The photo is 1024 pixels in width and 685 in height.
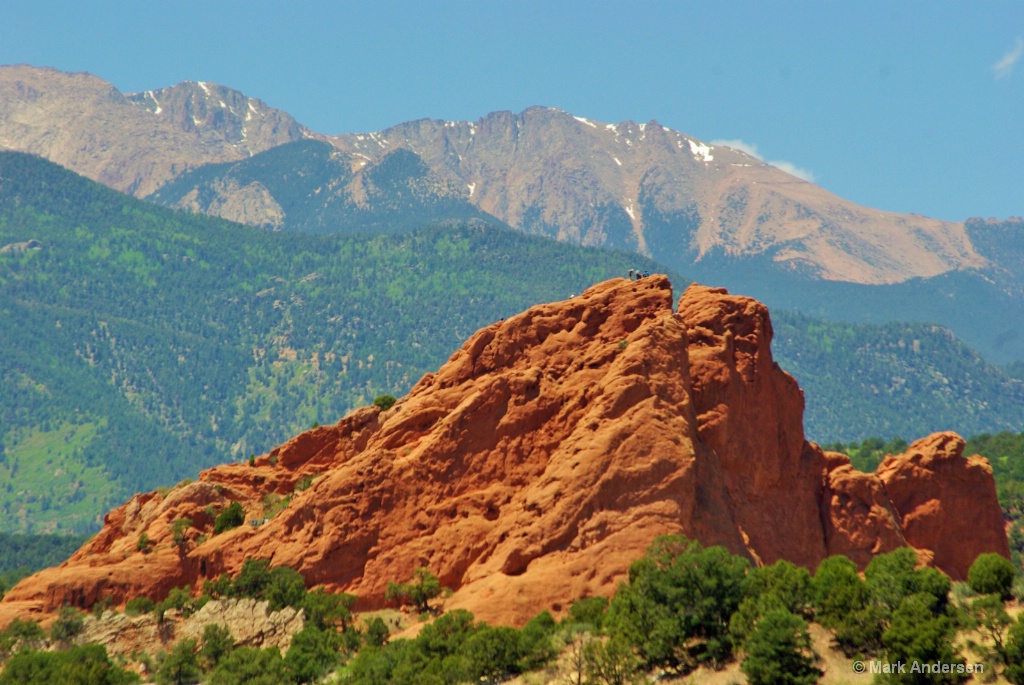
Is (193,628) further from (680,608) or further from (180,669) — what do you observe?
(680,608)

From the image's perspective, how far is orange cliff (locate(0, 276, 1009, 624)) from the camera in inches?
3221

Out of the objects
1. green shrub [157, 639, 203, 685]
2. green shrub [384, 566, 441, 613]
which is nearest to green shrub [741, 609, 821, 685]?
green shrub [384, 566, 441, 613]

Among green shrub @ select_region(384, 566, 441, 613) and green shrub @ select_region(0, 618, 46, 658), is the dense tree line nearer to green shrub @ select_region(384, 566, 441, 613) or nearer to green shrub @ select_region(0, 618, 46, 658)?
green shrub @ select_region(384, 566, 441, 613)

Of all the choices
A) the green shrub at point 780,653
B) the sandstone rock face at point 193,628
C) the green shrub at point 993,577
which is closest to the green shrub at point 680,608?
the green shrub at point 780,653

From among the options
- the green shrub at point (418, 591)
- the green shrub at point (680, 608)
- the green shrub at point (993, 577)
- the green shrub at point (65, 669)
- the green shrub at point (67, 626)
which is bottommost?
the green shrub at point (65, 669)

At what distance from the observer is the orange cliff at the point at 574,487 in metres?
81.8

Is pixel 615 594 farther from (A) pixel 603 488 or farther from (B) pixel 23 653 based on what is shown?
(B) pixel 23 653

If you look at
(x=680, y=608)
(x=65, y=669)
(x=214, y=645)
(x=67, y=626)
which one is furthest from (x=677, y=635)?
(x=67, y=626)

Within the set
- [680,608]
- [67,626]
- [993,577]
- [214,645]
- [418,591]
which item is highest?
[993,577]

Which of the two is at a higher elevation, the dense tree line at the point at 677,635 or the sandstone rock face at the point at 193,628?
the dense tree line at the point at 677,635

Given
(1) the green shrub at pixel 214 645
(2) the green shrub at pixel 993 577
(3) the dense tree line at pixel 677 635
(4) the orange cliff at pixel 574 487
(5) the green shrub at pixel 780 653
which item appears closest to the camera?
(5) the green shrub at pixel 780 653

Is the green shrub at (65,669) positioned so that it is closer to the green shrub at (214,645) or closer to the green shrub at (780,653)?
the green shrub at (214,645)

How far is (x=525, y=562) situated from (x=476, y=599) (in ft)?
9.85

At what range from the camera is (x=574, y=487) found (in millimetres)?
81812
